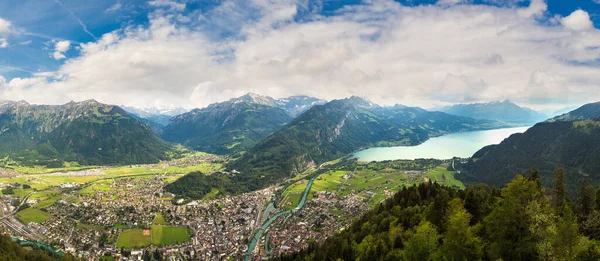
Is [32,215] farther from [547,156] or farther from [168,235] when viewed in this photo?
[547,156]

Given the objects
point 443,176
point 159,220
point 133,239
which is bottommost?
point 133,239

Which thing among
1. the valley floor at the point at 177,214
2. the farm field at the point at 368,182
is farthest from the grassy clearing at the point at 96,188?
the farm field at the point at 368,182

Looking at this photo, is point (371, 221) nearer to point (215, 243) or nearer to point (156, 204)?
point (215, 243)

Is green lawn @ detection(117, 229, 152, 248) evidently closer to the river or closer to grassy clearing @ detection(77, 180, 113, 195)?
the river

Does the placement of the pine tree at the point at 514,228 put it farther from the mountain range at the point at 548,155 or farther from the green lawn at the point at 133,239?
the mountain range at the point at 548,155

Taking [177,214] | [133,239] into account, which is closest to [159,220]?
[177,214]

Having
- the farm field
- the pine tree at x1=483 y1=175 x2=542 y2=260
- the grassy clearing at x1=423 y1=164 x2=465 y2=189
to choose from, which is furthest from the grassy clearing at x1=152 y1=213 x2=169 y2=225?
the grassy clearing at x1=423 y1=164 x2=465 y2=189
